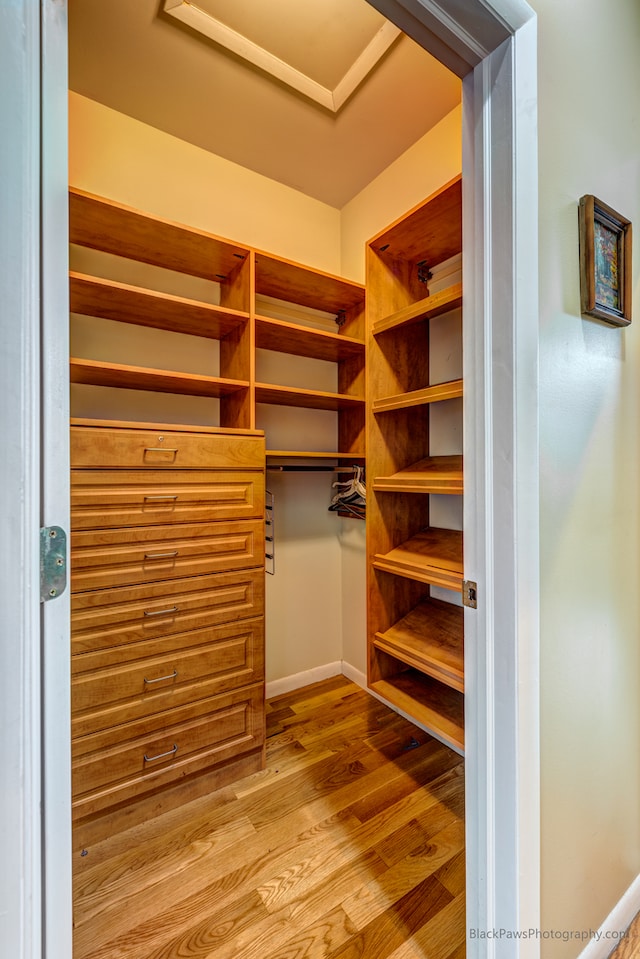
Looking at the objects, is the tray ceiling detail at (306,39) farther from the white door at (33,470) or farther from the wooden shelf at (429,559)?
the wooden shelf at (429,559)

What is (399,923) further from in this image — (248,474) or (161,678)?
(248,474)

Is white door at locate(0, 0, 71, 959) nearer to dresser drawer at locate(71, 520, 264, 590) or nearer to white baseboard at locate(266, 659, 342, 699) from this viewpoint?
dresser drawer at locate(71, 520, 264, 590)

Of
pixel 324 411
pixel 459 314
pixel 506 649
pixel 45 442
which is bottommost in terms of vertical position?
pixel 506 649

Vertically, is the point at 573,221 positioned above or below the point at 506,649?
above

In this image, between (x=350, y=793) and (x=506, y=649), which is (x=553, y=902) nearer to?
(x=506, y=649)

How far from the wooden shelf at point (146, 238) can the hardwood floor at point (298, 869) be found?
2245mm

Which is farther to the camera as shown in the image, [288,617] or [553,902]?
[288,617]

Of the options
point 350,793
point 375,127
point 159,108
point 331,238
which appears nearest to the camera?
point 350,793

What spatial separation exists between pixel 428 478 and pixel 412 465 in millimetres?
368

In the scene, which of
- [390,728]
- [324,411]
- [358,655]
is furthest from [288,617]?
[324,411]

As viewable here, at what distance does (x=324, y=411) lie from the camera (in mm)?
2354

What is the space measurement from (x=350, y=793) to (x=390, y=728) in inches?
17.8

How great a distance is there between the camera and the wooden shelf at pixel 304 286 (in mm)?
1799

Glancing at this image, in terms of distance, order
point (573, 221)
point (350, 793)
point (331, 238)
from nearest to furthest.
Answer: point (573, 221), point (350, 793), point (331, 238)
